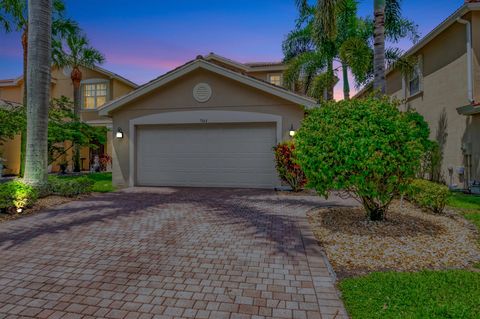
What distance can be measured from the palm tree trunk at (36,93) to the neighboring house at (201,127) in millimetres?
3473

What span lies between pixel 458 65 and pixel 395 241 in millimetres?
9557

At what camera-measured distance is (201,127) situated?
12367 millimetres

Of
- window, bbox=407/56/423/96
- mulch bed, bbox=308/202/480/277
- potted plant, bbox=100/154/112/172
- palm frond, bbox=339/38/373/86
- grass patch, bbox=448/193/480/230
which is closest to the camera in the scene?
mulch bed, bbox=308/202/480/277

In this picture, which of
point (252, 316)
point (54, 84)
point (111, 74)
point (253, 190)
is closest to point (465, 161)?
point (253, 190)

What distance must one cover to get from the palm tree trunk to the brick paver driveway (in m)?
2.50

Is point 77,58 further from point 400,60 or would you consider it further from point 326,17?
point 400,60

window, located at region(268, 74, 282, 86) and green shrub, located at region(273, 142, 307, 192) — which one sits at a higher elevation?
window, located at region(268, 74, 282, 86)

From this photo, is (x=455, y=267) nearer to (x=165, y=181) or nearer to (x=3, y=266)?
(x=3, y=266)

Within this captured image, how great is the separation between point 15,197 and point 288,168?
26.3 ft

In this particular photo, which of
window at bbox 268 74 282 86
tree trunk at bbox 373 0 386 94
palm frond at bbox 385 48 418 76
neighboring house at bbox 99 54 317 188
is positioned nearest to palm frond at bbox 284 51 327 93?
window at bbox 268 74 282 86

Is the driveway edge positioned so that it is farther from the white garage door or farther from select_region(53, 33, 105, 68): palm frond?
select_region(53, 33, 105, 68): palm frond

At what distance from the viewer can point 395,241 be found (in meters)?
5.20

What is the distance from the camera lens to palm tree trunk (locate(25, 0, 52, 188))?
8.91 metres

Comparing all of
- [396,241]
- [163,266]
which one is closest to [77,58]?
[163,266]
